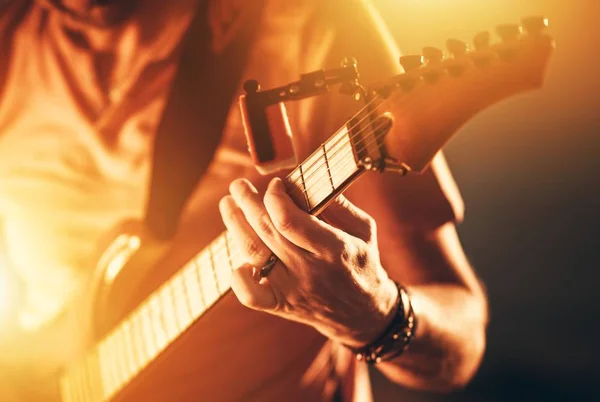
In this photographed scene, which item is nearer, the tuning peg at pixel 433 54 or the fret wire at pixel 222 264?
the tuning peg at pixel 433 54

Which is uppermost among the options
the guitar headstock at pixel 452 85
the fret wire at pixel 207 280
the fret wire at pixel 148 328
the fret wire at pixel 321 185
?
the guitar headstock at pixel 452 85

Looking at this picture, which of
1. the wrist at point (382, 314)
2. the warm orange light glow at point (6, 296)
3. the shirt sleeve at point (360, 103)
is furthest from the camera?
the warm orange light glow at point (6, 296)

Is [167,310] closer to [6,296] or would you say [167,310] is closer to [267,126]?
[267,126]

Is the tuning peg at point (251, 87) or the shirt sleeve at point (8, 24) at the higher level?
the shirt sleeve at point (8, 24)

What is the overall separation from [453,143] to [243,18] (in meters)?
0.42

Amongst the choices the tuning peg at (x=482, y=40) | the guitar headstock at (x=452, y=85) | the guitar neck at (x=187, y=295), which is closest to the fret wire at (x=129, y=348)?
the guitar neck at (x=187, y=295)

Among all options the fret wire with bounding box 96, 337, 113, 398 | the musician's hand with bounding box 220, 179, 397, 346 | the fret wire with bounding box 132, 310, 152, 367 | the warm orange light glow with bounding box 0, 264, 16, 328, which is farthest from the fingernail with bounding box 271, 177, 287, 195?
the warm orange light glow with bounding box 0, 264, 16, 328

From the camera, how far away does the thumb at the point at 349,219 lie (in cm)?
57

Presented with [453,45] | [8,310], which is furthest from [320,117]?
[8,310]

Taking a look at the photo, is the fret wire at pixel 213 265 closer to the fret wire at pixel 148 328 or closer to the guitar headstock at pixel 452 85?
the fret wire at pixel 148 328

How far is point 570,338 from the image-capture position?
0.90 m

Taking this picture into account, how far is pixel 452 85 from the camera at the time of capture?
45cm

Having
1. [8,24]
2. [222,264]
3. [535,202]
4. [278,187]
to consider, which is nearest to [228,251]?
[222,264]

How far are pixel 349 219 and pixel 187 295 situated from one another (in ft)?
0.80
